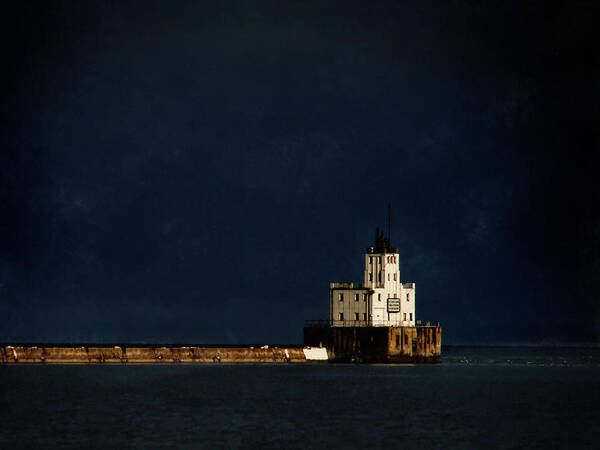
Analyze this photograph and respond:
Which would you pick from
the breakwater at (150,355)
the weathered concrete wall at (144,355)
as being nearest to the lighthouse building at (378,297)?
the breakwater at (150,355)

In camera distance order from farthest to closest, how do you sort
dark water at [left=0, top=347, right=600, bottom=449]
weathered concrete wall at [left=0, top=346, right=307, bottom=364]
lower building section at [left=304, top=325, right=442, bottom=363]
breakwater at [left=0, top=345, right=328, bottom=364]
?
breakwater at [left=0, top=345, right=328, bottom=364], weathered concrete wall at [left=0, top=346, right=307, bottom=364], lower building section at [left=304, top=325, right=442, bottom=363], dark water at [left=0, top=347, right=600, bottom=449]

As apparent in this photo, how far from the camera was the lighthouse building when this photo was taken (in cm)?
15438

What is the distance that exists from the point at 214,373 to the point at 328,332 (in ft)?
47.6

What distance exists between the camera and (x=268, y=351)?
173625mm

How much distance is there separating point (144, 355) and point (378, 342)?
105ft

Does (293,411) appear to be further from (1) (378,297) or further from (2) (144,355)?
(2) (144,355)

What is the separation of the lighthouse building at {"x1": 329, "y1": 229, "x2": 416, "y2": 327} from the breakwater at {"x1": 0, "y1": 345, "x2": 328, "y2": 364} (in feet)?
24.8

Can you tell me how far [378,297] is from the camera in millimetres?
154125

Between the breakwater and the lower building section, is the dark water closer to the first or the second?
the lower building section

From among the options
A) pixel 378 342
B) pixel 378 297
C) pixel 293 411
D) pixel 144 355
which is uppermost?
pixel 378 297

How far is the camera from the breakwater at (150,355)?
160125mm

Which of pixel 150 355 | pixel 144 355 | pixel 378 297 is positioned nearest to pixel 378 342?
pixel 378 297

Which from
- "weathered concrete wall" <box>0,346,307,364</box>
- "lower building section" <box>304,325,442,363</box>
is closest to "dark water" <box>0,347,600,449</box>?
"lower building section" <box>304,325,442,363</box>

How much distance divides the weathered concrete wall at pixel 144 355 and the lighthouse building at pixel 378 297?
1207 cm
